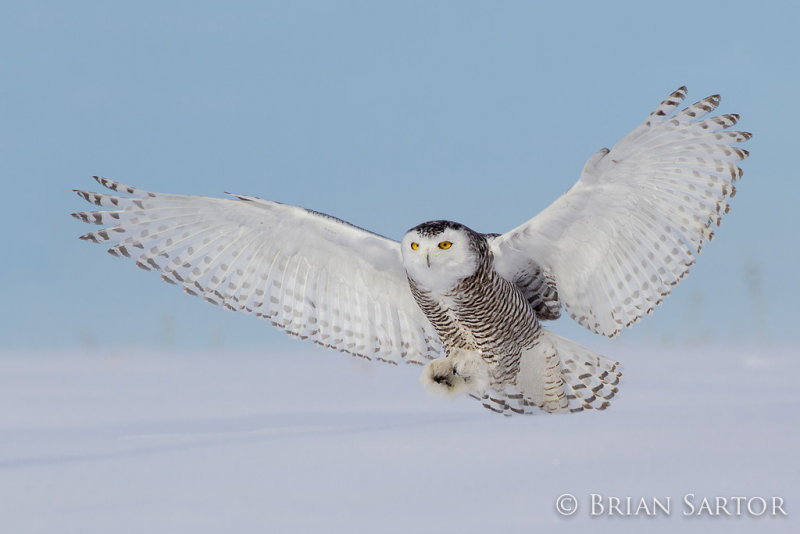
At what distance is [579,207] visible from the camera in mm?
5332

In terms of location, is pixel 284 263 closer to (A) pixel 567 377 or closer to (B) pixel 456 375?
(B) pixel 456 375

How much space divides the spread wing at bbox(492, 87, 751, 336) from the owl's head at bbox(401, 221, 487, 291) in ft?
1.16

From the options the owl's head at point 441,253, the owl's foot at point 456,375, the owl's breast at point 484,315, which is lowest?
the owl's foot at point 456,375

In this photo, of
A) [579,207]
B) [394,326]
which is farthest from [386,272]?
[579,207]

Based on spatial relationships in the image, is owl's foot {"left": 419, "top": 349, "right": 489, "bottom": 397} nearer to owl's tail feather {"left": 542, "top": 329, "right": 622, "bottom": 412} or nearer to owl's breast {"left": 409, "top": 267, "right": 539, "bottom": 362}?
owl's breast {"left": 409, "top": 267, "right": 539, "bottom": 362}

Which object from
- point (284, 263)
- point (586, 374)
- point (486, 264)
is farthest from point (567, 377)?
Answer: point (284, 263)

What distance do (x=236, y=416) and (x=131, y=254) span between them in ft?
5.89

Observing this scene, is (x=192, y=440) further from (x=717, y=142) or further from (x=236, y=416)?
(x=717, y=142)

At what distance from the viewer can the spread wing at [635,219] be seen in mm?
5070

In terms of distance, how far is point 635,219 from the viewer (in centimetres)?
541

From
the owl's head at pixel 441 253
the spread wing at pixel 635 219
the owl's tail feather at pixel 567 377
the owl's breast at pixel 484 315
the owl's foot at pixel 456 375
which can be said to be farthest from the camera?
the owl's tail feather at pixel 567 377

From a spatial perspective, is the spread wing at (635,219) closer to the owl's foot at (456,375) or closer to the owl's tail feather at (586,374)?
the owl's tail feather at (586,374)

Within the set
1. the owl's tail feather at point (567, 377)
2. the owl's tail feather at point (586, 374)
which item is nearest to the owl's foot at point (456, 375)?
the owl's tail feather at point (567, 377)

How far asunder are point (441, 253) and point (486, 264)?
37cm
